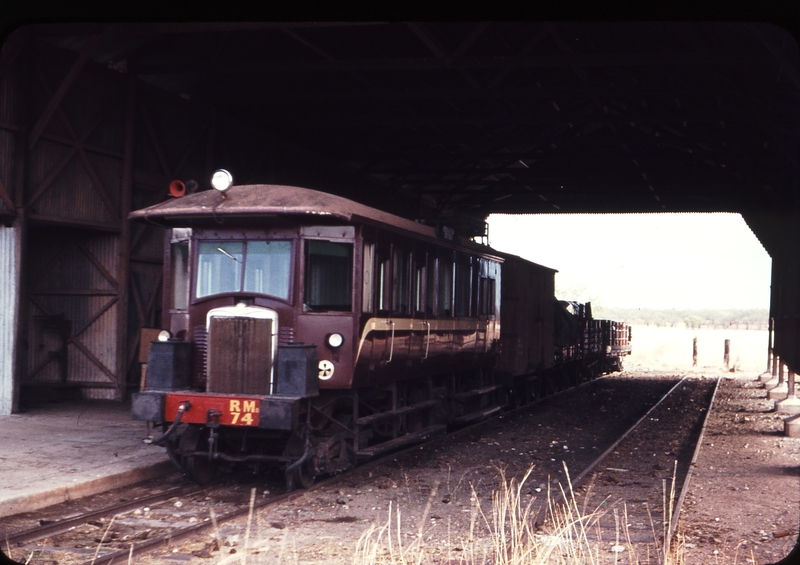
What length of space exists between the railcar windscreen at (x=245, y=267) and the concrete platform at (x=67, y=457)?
2.21m

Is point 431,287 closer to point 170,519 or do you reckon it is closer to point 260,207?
point 260,207

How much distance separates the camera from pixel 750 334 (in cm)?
8094

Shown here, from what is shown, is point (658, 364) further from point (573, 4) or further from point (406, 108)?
point (573, 4)

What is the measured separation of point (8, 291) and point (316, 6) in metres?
11.0

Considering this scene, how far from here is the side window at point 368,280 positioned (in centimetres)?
990

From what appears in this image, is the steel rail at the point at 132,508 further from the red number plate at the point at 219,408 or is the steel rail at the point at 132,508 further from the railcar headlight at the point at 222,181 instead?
the railcar headlight at the point at 222,181

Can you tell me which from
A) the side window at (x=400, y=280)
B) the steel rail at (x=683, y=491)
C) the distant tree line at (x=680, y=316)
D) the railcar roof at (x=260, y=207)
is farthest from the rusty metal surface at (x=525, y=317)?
the distant tree line at (x=680, y=316)

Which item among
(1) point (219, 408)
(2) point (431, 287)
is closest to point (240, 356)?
(1) point (219, 408)

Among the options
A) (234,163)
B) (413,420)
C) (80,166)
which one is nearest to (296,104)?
(234,163)

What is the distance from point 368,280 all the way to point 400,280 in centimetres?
115

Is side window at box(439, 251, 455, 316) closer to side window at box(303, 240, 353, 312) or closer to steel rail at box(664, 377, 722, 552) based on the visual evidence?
side window at box(303, 240, 353, 312)

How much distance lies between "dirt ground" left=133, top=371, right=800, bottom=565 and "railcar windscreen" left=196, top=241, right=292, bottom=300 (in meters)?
2.36

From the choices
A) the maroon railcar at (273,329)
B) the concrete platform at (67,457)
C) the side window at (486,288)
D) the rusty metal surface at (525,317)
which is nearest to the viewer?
the concrete platform at (67,457)

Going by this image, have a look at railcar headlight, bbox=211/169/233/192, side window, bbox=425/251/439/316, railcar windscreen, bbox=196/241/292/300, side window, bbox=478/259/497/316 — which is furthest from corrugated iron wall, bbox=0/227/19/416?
side window, bbox=478/259/497/316
